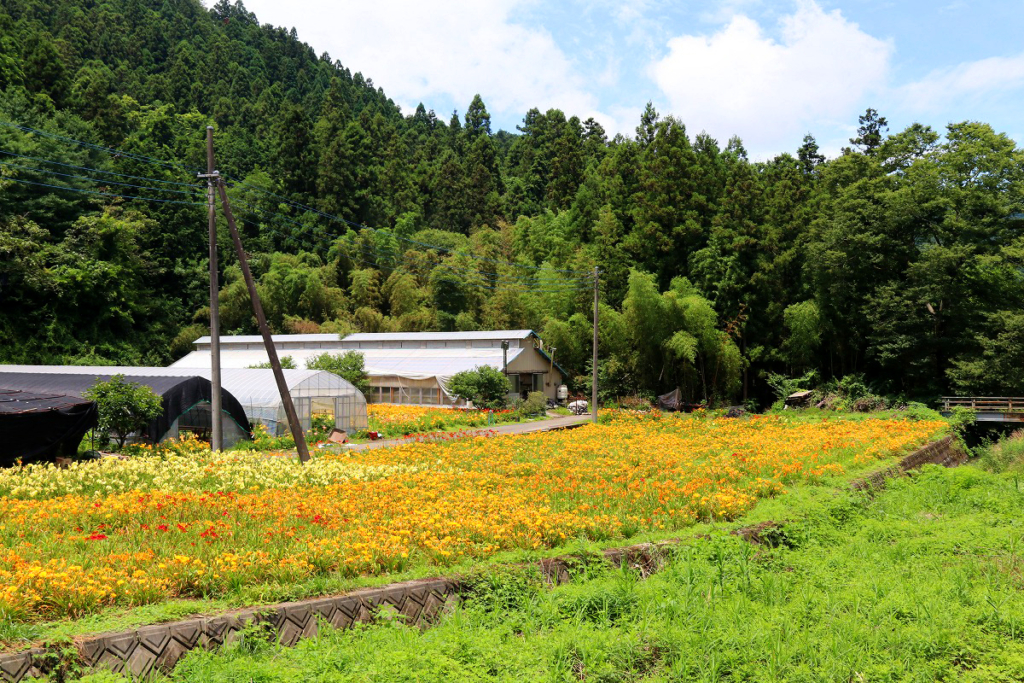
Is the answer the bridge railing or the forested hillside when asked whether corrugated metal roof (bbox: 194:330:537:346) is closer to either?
the forested hillside

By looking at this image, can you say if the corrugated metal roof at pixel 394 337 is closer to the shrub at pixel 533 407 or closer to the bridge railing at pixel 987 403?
the shrub at pixel 533 407

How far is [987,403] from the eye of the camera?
2791cm

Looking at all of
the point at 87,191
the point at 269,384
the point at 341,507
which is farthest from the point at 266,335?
the point at 87,191

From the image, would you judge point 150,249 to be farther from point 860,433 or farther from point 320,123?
point 860,433

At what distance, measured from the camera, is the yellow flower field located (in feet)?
20.8

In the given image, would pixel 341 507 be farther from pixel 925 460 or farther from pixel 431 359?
pixel 431 359

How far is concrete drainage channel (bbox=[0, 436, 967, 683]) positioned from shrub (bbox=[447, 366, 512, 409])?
20.7 metres

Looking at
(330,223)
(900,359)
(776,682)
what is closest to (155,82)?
(330,223)

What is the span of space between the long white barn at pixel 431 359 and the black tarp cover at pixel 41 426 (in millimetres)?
16265

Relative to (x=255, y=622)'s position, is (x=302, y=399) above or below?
above

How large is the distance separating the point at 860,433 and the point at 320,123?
57838 millimetres

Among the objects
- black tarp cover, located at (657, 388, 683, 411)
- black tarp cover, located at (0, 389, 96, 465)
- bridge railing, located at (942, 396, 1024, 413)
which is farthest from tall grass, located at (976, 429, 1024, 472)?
black tarp cover, located at (0, 389, 96, 465)

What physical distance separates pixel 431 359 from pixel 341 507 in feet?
79.0

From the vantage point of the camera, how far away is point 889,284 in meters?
32.4
